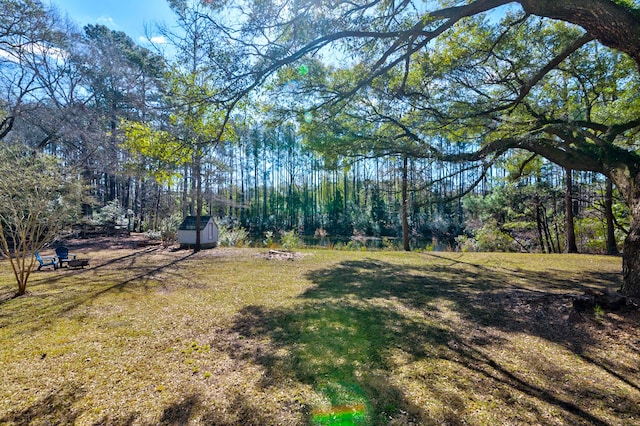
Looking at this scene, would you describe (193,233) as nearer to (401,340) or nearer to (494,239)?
(401,340)

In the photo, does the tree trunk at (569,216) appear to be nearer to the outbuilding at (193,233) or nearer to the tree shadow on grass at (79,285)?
the tree shadow on grass at (79,285)

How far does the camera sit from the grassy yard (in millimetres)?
1939

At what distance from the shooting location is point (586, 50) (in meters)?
6.19

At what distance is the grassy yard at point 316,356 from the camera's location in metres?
1.94

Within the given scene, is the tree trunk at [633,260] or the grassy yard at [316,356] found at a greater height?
the tree trunk at [633,260]

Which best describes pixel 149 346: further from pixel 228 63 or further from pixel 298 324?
pixel 228 63

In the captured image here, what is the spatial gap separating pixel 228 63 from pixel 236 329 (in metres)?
3.43

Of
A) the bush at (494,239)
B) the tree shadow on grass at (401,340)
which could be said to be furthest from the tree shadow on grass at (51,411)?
the bush at (494,239)

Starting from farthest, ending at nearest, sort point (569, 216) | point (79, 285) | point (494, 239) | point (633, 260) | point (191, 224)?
point (494, 239) → point (191, 224) → point (569, 216) → point (79, 285) → point (633, 260)

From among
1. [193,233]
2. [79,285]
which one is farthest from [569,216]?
[79,285]

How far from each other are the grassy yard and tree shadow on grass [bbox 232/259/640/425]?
16 millimetres

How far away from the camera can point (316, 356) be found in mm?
2744

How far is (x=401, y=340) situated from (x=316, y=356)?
0.98m

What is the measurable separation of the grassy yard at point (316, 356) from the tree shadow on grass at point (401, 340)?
2 centimetres
